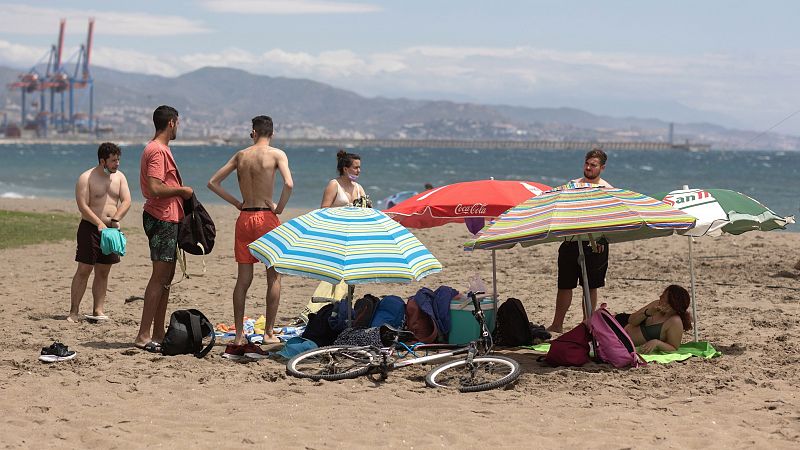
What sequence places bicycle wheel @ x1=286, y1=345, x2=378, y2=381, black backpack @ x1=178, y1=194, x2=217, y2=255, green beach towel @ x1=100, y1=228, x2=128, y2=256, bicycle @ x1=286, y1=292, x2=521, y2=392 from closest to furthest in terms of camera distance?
bicycle @ x1=286, y1=292, x2=521, y2=392, bicycle wheel @ x1=286, y1=345, x2=378, y2=381, black backpack @ x1=178, y1=194, x2=217, y2=255, green beach towel @ x1=100, y1=228, x2=128, y2=256

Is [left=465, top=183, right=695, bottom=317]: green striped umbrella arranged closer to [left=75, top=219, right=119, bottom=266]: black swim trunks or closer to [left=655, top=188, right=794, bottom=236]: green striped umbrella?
[left=655, top=188, right=794, bottom=236]: green striped umbrella

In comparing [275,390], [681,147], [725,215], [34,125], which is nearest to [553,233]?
[725,215]

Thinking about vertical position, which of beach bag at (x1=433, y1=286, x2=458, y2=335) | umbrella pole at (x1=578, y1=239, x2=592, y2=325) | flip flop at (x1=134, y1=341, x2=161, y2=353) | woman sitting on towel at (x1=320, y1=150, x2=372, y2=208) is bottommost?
flip flop at (x1=134, y1=341, x2=161, y2=353)

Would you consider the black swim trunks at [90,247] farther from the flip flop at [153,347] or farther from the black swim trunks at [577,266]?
the black swim trunks at [577,266]

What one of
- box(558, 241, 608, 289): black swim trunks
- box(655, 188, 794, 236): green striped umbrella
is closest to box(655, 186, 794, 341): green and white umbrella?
box(655, 188, 794, 236): green striped umbrella

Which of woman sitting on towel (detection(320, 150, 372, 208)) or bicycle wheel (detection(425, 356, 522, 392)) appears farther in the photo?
woman sitting on towel (detection(320, 150, 372, 208))

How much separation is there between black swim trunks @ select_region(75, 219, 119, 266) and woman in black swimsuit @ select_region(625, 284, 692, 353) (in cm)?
422

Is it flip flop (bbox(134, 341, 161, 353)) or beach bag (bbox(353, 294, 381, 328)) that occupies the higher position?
beach bag (bbox(353, 294, 381, 328))

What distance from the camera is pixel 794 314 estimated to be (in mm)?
9180

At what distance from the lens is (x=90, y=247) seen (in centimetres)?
838

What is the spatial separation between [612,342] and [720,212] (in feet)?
4.01

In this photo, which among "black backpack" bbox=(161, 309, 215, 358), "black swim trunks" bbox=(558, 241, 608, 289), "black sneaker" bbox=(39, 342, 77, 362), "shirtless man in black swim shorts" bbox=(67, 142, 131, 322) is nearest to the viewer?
"black sneaker" bbox=(39, 342, 77, 362)

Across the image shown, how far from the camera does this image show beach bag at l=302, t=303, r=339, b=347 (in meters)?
7.44

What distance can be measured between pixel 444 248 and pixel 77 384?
9.13 meters
